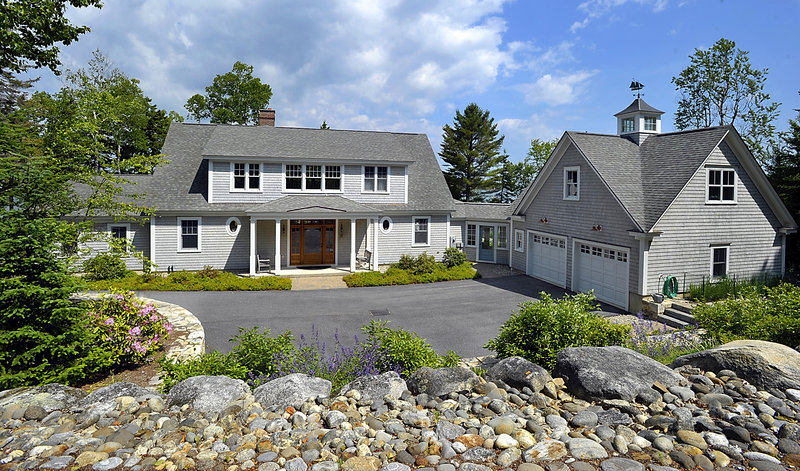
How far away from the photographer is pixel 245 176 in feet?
74.1

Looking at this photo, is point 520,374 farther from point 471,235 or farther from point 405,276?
point 471,235

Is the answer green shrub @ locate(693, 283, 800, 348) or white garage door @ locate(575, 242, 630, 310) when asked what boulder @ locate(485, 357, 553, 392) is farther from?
white garage door @ locate(575, 242, 630, 310)

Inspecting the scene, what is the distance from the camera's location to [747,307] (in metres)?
9.59

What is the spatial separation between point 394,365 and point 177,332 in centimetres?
683

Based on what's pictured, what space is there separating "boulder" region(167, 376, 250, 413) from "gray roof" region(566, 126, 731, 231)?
44.7ft

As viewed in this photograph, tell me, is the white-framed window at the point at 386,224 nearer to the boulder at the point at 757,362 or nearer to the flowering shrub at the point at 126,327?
the flowering shrub at the point at 126,327

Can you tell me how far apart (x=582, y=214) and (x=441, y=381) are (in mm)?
14002

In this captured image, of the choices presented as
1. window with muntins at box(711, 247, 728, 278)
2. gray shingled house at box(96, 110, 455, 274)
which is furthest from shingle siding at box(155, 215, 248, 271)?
window with muntins at box(711, 247, 728, 278)

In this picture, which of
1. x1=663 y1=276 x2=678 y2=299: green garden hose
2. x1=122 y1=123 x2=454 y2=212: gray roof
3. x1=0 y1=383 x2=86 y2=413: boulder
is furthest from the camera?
x1=122 y1=123 x2=454 y2=212: gray roof

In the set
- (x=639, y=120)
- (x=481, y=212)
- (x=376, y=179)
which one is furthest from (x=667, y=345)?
(x=481, y=212)

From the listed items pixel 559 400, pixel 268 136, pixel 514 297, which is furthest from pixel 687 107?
pixel 559 400

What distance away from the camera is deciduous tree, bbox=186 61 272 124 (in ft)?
151

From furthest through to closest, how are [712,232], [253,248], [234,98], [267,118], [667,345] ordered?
[234,98], [267,118], [253,248], [712,232], [667,345]

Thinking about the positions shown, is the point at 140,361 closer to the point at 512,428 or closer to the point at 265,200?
the point at 512,428
